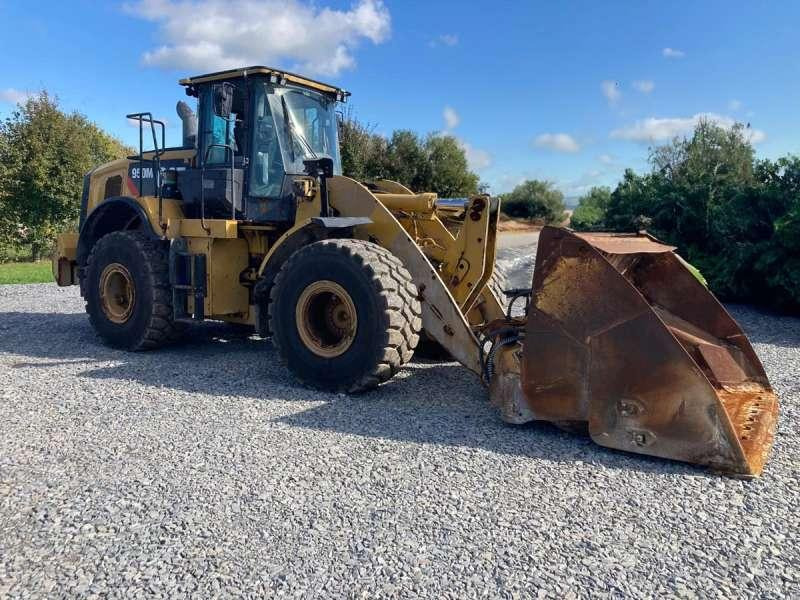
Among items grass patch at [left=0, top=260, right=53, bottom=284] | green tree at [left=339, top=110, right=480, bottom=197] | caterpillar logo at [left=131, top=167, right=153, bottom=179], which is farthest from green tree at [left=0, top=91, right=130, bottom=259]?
caterpillar logo at [left=131, top=167, right=153, bottom=179]

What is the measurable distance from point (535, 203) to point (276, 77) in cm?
4395

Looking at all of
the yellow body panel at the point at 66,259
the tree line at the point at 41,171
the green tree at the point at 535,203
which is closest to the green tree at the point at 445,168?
the tree line at the point at 41,171

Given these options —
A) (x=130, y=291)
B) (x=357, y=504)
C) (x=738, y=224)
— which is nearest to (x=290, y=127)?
(x=130, y=291)

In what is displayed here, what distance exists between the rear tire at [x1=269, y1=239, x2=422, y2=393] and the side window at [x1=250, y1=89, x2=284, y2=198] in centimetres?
131

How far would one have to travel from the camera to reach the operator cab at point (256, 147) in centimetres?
683

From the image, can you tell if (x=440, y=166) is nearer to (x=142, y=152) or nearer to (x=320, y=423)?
(x=142, y=152)

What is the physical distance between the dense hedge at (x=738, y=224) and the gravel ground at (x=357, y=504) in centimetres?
570

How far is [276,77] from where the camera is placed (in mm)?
6828

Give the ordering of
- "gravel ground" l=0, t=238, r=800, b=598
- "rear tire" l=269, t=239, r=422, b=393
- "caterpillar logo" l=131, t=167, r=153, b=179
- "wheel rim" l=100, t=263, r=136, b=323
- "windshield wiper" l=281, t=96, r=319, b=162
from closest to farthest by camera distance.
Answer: "gravel ground" l=0, t=238, r=800, b=598 < "rear tire" l=269, t=239, r=422, b=393 < "windshield wiper" l=281, t=96, r=319, b=162 < "wheel rim" l=100, t=263, r=136, b=323 < "caterpillar logo" l=131, t=167, r=153, b=179

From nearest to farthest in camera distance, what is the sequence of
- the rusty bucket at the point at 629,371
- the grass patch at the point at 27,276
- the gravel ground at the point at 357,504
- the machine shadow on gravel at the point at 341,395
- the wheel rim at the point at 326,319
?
1. the gravel ground at the point at 357,504
2. the rusty bucket at the point at 629,371
3. the machine shadow on gravel at the point at 341,395
4. the wheel rim at the point at 326,319
5. the grass patch at the point at 27,276

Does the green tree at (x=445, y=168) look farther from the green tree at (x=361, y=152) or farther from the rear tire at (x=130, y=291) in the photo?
the rear tire at (x=130, y=291)

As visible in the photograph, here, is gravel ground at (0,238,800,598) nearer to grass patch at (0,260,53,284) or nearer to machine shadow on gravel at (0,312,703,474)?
machine shadow on gravel at (0,312,703,474)

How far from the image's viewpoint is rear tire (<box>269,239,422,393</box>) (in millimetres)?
5352

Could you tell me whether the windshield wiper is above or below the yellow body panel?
above
